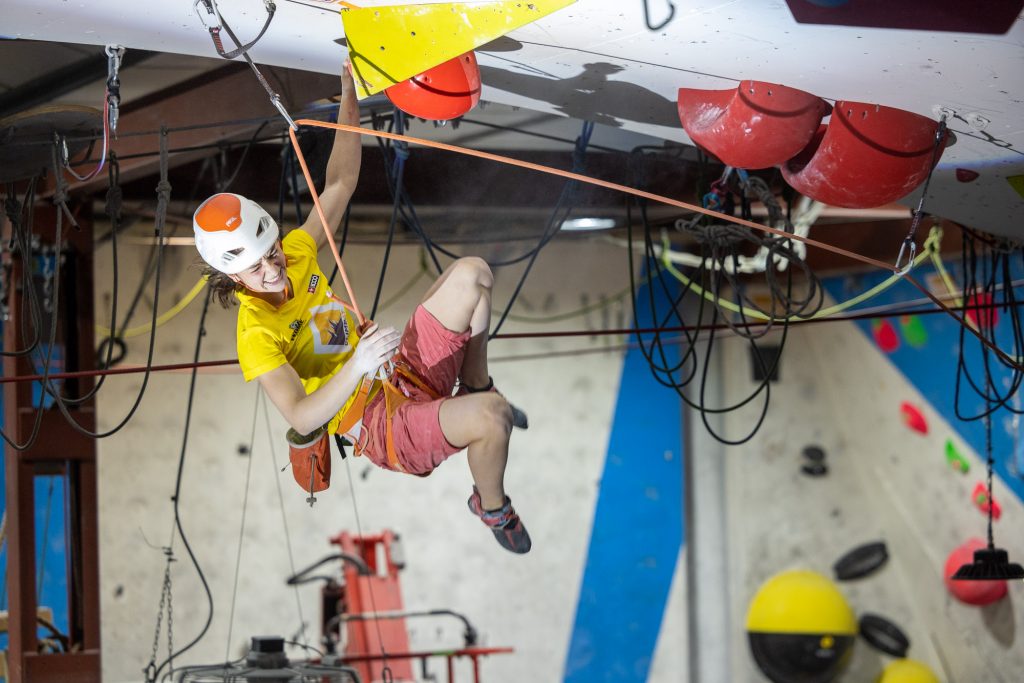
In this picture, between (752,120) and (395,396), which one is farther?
(752,120)

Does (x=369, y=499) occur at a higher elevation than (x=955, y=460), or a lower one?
higher

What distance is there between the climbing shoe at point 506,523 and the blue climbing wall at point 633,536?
12.7 feet

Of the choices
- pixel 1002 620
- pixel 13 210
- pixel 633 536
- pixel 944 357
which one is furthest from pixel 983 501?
pixel 13 210

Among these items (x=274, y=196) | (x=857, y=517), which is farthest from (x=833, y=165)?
(x=857, y=517)

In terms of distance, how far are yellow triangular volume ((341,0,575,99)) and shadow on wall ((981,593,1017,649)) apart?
4426mm

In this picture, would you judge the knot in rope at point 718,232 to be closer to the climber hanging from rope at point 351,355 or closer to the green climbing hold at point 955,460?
the climber hanging from rope at point 351,355

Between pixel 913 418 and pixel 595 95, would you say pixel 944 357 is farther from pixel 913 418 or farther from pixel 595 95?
pixel 595 95

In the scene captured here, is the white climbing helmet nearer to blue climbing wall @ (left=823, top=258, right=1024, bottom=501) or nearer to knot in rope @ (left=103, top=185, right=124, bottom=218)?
knot in rope @ (left=103, top=185, right=124, bottom=218)

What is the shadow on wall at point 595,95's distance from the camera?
3.14m

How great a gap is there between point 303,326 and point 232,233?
1.11 feet

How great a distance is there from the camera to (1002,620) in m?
5.66

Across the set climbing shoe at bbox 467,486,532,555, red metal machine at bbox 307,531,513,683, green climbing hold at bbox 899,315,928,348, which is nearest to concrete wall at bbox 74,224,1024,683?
green climbing hold at bbox 899,315,928,348

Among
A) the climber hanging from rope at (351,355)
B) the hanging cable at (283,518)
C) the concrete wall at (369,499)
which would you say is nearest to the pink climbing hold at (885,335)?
the concrete wall at (369,499)

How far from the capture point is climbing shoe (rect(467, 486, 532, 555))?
109 inches
